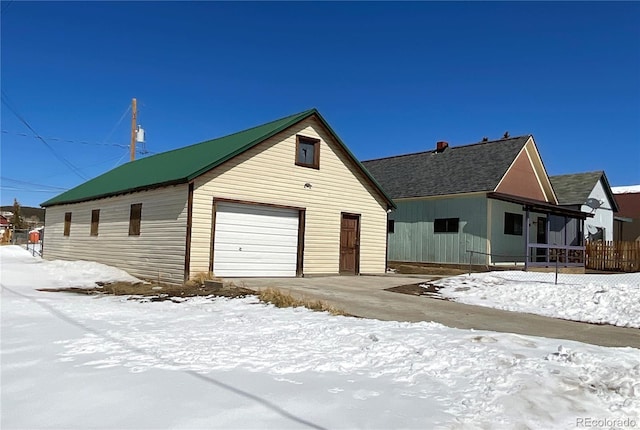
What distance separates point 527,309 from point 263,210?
347 inches

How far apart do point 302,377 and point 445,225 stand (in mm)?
18730

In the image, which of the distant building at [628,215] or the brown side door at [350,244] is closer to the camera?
the brown side door at [350,244]

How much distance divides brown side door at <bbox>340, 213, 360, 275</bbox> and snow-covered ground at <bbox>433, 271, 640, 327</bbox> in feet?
14.7

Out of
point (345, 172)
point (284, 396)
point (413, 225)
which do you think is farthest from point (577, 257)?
point (284, 396)

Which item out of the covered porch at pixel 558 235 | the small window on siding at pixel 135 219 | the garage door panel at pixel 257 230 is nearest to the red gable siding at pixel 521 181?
the covered porch at pixel 558 235

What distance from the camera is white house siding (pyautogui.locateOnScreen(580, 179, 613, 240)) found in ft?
96.6

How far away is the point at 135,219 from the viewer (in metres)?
17.0

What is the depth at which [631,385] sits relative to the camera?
4797 mm

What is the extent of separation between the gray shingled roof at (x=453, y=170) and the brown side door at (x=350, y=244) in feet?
19.9

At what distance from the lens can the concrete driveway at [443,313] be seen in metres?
8.16

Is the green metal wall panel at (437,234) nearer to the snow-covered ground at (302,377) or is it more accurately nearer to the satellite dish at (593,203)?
the satellite dish at (593,203)

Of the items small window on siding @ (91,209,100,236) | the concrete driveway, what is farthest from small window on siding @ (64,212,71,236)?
the concrete driveway

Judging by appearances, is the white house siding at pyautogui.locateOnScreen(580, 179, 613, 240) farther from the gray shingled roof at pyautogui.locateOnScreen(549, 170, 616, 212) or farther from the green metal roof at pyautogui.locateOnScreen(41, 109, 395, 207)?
the green metal roof at pyautogui.locateOnScreen(41, 109, 395, 207)

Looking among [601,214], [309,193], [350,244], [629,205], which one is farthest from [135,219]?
[629,205]
